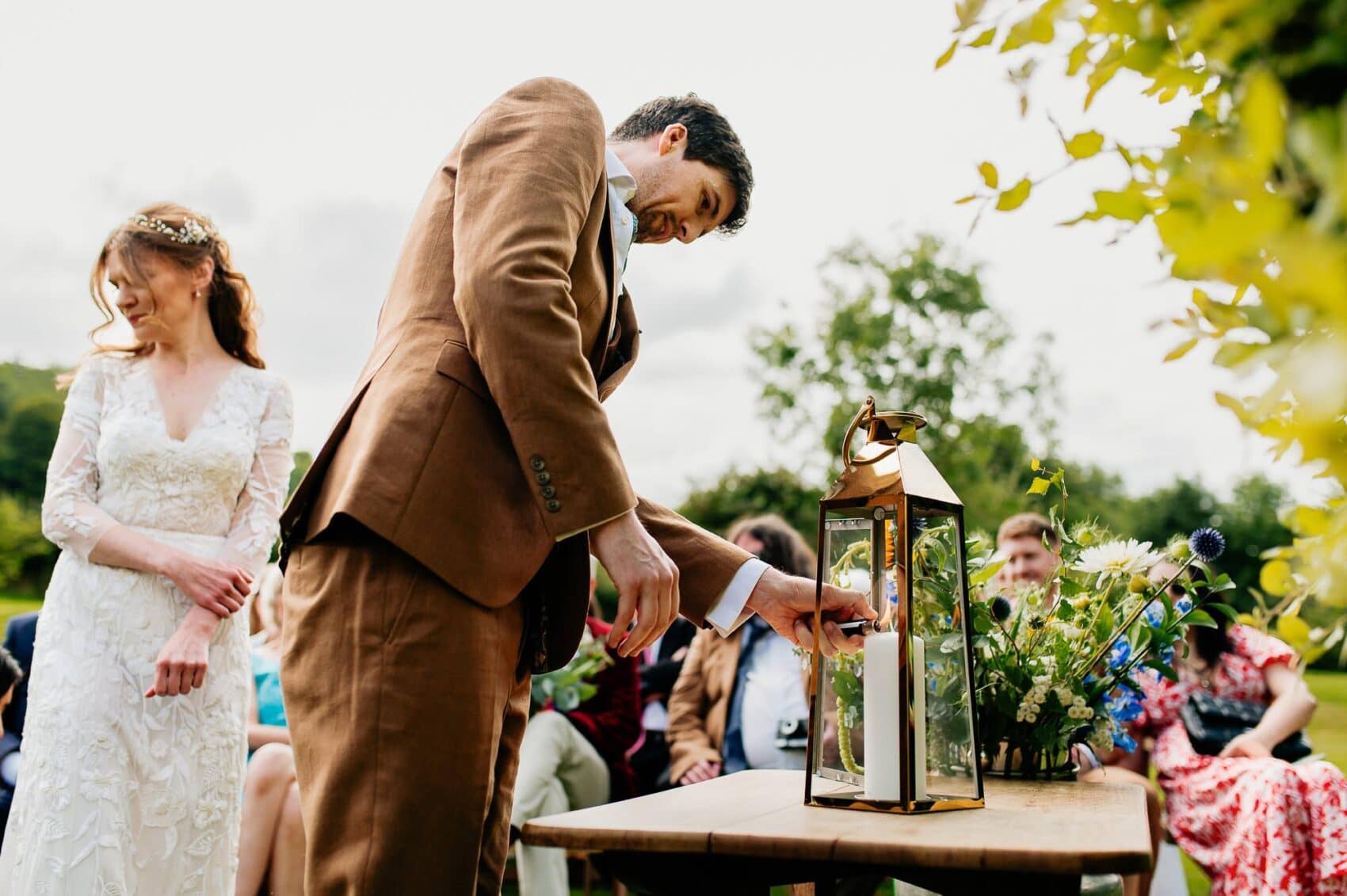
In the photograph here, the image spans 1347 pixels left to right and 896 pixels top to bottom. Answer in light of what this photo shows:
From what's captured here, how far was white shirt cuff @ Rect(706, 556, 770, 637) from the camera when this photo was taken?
189cm

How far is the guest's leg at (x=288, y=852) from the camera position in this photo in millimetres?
3764

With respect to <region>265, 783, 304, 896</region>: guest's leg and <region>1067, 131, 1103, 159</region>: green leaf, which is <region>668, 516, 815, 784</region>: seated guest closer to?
<region>265, 783, 304, 896</region>: guest's leg

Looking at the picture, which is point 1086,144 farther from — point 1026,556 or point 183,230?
point 1026,556

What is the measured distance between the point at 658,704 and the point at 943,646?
4.08 metres

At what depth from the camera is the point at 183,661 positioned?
2662 millimetres

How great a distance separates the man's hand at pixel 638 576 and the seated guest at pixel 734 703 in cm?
329

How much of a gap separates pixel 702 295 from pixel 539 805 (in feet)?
141

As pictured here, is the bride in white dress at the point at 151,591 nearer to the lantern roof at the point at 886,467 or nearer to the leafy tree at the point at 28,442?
the lantern roof at the point at 886,467

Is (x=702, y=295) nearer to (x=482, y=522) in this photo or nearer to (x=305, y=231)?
(x=305, y=231)

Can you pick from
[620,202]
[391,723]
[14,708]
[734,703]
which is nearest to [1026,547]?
[734,703]

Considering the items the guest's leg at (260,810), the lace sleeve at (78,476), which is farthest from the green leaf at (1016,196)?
the guest's leg at (260,810)

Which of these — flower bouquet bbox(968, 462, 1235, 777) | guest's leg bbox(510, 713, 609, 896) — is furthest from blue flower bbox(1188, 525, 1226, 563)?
guest's leg bbox(510, 713, 609, 896)

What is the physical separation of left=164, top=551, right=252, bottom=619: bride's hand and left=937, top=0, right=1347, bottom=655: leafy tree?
94.5 inches

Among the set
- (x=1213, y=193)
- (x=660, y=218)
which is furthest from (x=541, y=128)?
(x=1213, y=193)
